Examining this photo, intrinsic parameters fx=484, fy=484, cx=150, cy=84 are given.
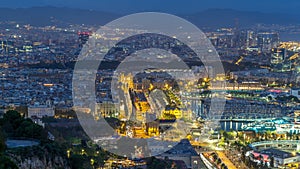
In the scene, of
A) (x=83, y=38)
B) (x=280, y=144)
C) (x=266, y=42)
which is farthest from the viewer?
(x=266, y=42)

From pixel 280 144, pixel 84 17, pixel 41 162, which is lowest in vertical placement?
pixel 280 144

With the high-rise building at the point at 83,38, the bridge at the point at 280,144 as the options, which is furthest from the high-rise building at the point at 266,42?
the bridge at the point at 280,144

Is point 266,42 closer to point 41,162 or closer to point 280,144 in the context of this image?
point 280,144

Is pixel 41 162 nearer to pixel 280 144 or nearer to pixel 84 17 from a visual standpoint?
pixel 280 144

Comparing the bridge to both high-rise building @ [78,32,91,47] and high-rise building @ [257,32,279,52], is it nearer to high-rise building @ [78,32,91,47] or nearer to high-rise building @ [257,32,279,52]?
high-rise building @ [78,32,91,47]

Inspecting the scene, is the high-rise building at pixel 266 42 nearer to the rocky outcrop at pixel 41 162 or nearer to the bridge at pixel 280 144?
the bridge at pixel 280 144

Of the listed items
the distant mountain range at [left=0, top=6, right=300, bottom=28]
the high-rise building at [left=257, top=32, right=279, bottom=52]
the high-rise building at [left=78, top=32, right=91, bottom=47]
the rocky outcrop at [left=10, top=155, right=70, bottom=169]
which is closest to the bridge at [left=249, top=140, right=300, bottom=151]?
the rocky outcrop at [left=10, top=155, right=70, bottom=169]

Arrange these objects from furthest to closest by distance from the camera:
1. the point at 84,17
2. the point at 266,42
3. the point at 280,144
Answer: the point at 84,17, the point at 266,42, the point at 280,144

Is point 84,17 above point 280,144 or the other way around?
above

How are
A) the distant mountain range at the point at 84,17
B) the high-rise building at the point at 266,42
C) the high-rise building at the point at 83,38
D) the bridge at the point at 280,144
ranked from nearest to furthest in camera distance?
the bridge at the point at 280,144, the high-rise building at the point at 83,38, the high-rise building at the point at 266,42, the distant mountain range at the point at 84,17

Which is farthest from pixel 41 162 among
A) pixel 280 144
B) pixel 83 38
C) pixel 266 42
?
pixel 266 42

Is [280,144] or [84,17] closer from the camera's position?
[280,144]
